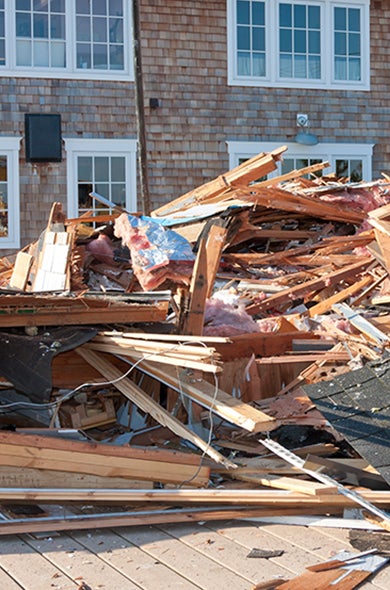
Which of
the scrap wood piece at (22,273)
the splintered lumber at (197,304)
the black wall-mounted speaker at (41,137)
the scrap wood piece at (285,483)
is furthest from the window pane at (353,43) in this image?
the scrap wood piece at (285,483)

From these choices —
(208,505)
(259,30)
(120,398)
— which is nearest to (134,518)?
(208,505)

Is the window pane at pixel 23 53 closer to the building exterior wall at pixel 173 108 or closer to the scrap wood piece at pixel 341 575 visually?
the building exterior wall at pixel 173 108

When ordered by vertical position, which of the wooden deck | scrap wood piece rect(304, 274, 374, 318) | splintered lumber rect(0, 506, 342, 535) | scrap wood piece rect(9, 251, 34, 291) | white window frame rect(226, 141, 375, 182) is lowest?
the wooden deck

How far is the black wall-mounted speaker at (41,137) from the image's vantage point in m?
15.1

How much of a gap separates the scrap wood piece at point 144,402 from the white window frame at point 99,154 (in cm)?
982

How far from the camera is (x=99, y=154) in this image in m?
15.7

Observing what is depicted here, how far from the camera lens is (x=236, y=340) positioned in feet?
20.5

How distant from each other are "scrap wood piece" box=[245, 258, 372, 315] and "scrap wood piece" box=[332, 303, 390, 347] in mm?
1186

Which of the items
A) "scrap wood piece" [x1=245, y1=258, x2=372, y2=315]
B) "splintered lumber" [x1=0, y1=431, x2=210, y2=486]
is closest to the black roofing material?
"splintered lumber" [x1=0, y1=431, x2=210, y2=486]

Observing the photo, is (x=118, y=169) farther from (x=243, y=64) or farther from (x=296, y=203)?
(x=296, y=203)

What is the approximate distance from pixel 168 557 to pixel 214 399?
1.27 meters

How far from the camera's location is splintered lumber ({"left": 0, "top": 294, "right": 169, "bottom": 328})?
18.7ft

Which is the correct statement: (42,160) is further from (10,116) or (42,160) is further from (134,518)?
(134,518)

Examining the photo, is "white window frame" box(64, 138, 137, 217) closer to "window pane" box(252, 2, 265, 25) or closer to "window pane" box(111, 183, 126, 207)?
"window pane" box(111, 183, 126, 207)
